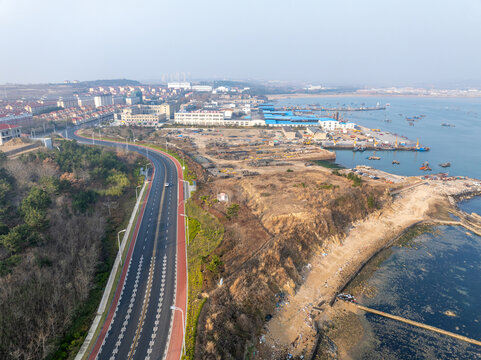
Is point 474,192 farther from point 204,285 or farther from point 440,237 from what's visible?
point 204,285

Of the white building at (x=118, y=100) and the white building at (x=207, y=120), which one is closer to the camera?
the white building at (x=207, y=120)

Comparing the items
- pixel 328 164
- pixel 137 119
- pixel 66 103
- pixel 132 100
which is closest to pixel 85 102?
pixel 66 103

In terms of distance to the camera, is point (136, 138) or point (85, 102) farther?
point (85, 102)

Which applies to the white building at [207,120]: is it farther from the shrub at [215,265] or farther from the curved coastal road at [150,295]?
the shrub at [215,265]

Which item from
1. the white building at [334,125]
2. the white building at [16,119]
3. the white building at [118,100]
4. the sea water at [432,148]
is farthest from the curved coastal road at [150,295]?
the white building at [118,100]

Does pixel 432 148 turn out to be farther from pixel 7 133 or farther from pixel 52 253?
pixel 7 133

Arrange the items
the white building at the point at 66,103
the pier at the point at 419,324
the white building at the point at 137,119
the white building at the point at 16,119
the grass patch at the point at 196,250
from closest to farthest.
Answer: the grass patch at the point at 196,250
the pier at the point at 419,324
the white building at the point at 16,119
the white building at the point at 137,119
the white building at the point at 66,103
